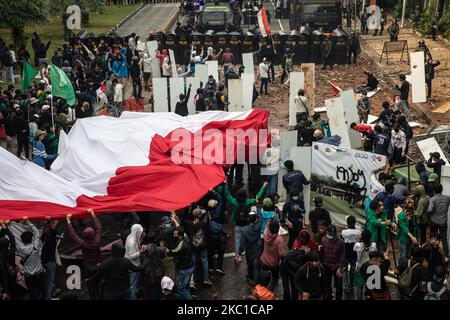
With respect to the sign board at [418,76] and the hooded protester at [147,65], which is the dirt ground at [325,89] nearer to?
the sign board at [418,76]

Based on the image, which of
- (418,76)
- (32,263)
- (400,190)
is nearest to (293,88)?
(418,76)

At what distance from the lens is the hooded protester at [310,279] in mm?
9719

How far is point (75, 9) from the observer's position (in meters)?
36.9

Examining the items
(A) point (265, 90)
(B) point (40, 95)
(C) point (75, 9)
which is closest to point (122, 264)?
(B) point (40, 95)

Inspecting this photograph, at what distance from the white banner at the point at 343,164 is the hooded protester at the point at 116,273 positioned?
561 cm

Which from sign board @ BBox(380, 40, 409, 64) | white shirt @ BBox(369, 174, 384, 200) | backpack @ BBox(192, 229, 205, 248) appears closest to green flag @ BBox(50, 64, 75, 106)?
backpack @ BBox(192, 229, 205, 248)

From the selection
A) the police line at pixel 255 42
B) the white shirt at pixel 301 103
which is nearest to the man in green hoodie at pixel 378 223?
the white shirt at pixel 301 103

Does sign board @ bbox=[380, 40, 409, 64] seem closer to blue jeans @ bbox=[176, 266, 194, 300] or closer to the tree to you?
the tree

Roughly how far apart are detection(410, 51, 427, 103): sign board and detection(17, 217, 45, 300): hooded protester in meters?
13.1

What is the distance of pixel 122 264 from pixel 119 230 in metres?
3.34

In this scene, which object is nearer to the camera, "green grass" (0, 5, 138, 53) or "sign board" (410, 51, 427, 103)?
"sign board" (410, 51, 427, 103)

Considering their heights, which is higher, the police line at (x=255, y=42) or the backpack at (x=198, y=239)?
the police line at (x=255, y=42)

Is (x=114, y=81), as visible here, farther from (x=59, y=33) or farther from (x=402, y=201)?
(x=59, y=33)

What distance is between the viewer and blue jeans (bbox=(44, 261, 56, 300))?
10855 mm
